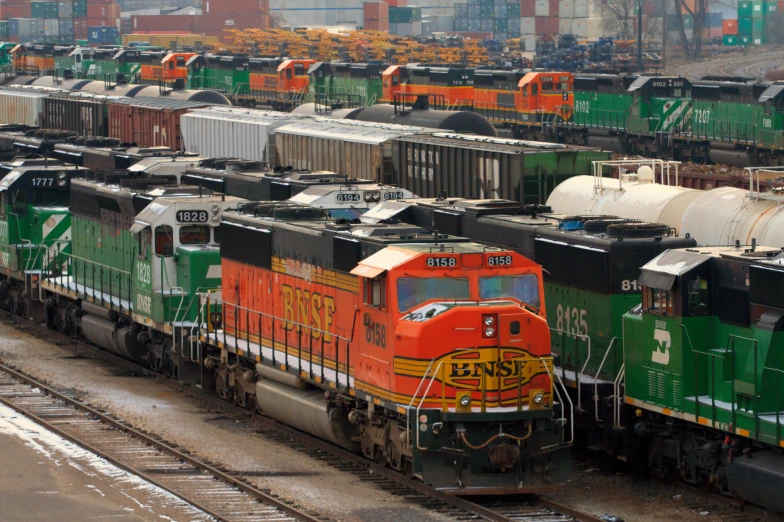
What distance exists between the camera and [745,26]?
416 ft

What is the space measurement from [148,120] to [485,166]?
19510 millimetres

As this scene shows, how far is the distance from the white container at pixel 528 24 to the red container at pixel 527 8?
411mm

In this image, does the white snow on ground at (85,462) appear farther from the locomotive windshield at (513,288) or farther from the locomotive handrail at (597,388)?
the locomotive handrail at (597,388)

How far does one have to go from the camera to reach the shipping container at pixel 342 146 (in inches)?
1224

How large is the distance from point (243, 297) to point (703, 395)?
7296 millimetres

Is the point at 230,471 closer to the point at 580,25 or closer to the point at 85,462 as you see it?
the point at 85,462

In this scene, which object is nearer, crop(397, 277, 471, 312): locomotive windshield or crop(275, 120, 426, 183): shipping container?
crop(397, 277, 471, 312): locomotive windshield

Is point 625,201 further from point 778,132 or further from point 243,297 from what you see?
point 778,132

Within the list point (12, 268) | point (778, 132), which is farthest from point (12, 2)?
point (12, 268)

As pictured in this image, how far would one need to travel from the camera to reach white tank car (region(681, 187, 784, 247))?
1917 cm

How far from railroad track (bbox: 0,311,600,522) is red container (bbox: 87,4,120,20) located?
13362cm

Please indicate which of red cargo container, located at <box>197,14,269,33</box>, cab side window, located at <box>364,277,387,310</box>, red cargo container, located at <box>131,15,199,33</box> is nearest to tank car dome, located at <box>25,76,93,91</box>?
cab side window, located at <box>364,277,387,310</box>

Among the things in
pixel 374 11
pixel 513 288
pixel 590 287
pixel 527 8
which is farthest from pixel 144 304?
pixel 374 11

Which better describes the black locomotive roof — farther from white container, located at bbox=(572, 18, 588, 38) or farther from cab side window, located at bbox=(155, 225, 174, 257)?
white container, located at bbox=(572, 18, 588, 38)
